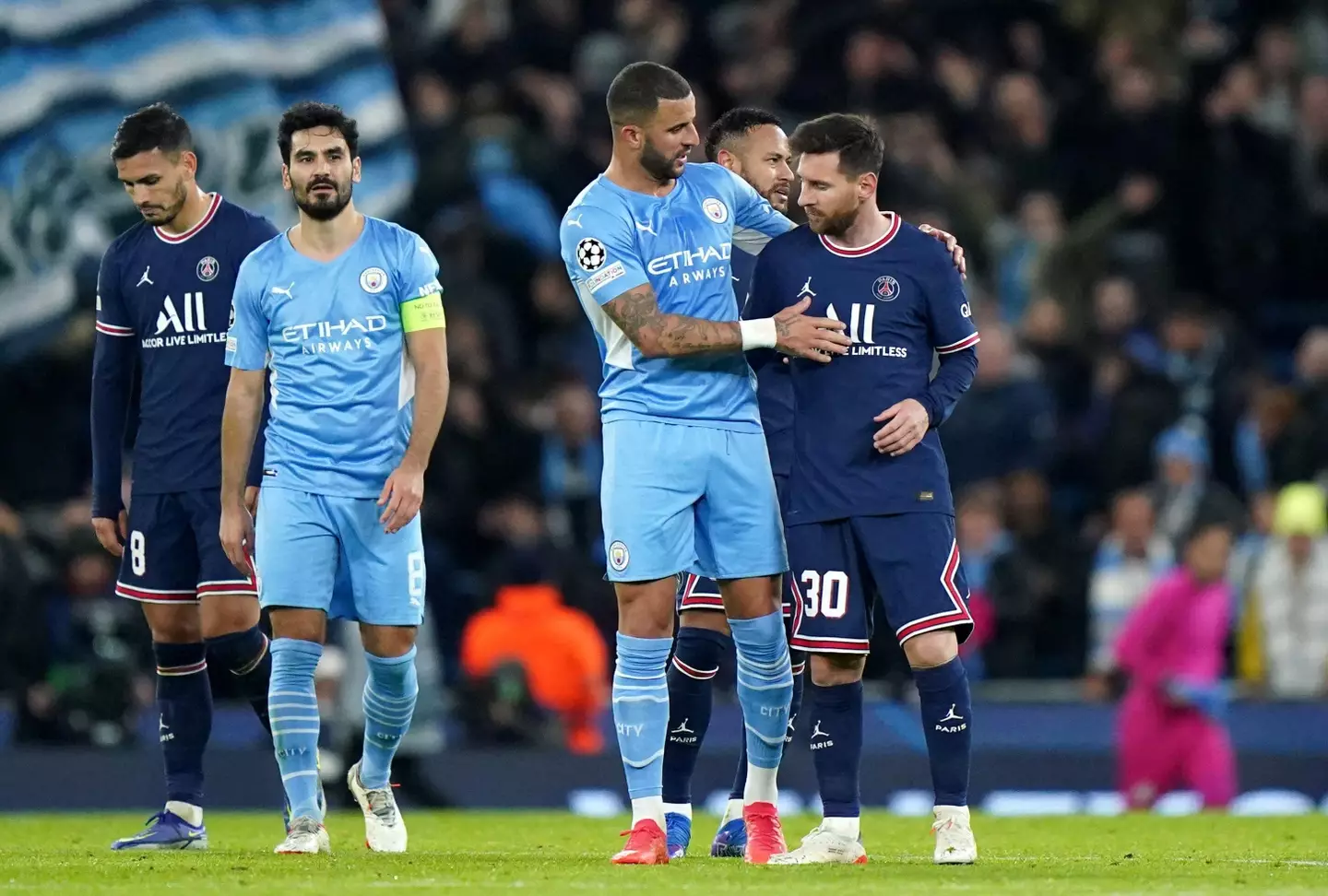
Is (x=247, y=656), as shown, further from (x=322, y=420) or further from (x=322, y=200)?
(x=322, y=200)

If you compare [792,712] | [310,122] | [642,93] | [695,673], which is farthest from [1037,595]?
[310,122]

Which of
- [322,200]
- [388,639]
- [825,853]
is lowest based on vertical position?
[825,853]

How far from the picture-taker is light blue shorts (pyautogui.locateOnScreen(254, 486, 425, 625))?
28.4 ft

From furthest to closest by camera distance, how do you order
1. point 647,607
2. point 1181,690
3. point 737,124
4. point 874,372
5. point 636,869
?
point 1181,690, point 737,124, point 874,372, point 647,607, point 636,869

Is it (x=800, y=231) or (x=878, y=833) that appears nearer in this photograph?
(x=800, y=231)

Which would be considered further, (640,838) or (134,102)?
(134,102)

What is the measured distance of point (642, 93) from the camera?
8359 millimetres

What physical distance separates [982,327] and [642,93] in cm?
854

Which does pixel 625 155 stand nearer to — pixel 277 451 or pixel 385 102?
pixel 277 451

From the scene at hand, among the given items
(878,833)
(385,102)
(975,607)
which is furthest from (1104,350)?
(878,833)

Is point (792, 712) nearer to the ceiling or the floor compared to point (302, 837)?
nearer to the ceiling

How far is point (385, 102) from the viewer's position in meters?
17.6

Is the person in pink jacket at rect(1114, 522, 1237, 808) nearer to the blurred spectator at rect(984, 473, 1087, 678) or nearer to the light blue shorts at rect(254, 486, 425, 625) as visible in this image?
the blurred spectator at rect(984, 473, 1087, 678)

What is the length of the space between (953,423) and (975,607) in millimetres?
1561
